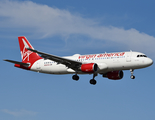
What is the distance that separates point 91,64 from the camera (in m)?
55.6

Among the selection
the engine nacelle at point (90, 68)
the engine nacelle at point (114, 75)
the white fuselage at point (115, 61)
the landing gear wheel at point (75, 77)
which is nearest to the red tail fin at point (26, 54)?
the white fuselage at point (115, 61)

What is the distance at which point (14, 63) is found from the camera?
2507 inches

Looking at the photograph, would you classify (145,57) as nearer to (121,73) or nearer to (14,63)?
(121,73)

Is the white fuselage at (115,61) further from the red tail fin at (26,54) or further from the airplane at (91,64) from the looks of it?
the red tail fin at (26,54)

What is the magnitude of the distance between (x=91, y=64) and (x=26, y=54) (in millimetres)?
17283

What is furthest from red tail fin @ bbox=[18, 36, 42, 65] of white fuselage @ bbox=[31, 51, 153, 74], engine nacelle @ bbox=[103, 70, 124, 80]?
engine nacelle @ bbox=[103, 70, 124, 80]

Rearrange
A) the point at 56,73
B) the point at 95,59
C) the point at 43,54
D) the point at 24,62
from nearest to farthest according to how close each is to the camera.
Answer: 1. the point at 43,54
2. the point at 95,59
3. the point at 56,73
4. the point at 24,62

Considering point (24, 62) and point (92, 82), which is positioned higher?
point (24, 62)

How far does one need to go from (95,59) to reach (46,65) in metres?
10.6

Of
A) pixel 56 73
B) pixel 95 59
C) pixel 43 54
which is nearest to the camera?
pixel 43 54

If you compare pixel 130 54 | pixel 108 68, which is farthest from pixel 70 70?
pixel 130 54

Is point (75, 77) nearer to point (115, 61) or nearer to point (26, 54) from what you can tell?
point (115, 61)

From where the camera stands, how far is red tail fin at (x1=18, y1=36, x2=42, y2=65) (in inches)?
2576

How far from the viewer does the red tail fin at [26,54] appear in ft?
215
